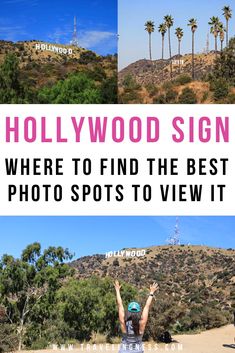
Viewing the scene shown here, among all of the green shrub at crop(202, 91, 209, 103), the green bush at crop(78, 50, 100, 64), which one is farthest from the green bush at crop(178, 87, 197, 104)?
the green bush at crop(78, 50, 100, 64)

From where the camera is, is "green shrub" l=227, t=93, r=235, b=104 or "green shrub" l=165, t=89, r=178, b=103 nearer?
"green shrub" l=227, t=93, r=235, b=104

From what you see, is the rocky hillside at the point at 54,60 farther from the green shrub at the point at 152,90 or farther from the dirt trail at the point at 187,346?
the dirt trail at the point at 187,346

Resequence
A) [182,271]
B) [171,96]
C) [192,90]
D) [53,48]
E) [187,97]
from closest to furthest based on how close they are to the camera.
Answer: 1. [182,271]
2. [187,97]
3. [192,90]
4. [171,96]
5. [53,48]

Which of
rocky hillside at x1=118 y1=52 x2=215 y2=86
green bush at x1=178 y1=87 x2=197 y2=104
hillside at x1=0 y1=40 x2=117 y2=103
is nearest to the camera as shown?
hillside at x1=0 y1=40 x2=117 y2=103

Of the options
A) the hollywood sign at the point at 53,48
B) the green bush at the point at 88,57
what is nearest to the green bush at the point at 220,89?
Result: the green bush at the point at 88,57

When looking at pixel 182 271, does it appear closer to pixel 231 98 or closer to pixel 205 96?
pixel 231 98

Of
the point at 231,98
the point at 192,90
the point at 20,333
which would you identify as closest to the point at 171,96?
the point at 192,90

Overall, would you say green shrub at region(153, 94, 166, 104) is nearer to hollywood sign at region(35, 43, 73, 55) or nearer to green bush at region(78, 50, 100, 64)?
green bush at region(78, 50, 100, 64)

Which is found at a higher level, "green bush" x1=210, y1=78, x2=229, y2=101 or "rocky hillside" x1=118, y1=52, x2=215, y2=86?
"rocky hillside" x1=118, y1=52, x2=215, y2=86
